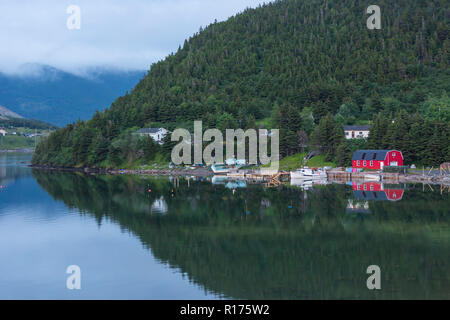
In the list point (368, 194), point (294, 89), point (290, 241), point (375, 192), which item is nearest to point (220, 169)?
point (375, 192)

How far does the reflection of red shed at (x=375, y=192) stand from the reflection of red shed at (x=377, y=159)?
1022 centimetres

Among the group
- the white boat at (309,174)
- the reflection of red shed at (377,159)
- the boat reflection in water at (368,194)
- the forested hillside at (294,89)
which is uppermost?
the forested hillside at (294,89)

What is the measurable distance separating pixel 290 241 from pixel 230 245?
5.05 meters

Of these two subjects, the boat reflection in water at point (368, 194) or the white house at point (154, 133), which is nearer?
the boat reflection in water at point (368, 194)


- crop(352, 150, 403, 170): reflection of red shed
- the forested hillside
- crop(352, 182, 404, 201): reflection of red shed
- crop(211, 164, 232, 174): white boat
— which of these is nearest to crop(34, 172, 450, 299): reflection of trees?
crop(352, 182, 404, 201): reflection of red shed

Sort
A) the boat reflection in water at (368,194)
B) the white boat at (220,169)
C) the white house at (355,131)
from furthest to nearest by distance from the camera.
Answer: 1. the white house at (355,131)
2. the white boat at (220,169)
3. the boat reflection in water at (368,194)

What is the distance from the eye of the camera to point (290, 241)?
4125cm

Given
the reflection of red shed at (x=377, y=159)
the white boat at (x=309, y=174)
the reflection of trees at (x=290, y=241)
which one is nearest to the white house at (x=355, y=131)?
the reflection of red shed at (x=377, y=159)

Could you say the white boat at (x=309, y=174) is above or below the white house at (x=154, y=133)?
below

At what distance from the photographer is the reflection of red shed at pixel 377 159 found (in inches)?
3654

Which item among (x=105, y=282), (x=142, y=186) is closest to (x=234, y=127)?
(x=142, y=186)

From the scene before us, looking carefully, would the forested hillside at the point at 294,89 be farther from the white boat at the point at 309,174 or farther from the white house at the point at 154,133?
the white boat at the point at 309,174

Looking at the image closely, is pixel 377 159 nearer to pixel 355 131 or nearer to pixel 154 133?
pixel 355 131

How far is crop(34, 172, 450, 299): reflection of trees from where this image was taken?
3044 cm
